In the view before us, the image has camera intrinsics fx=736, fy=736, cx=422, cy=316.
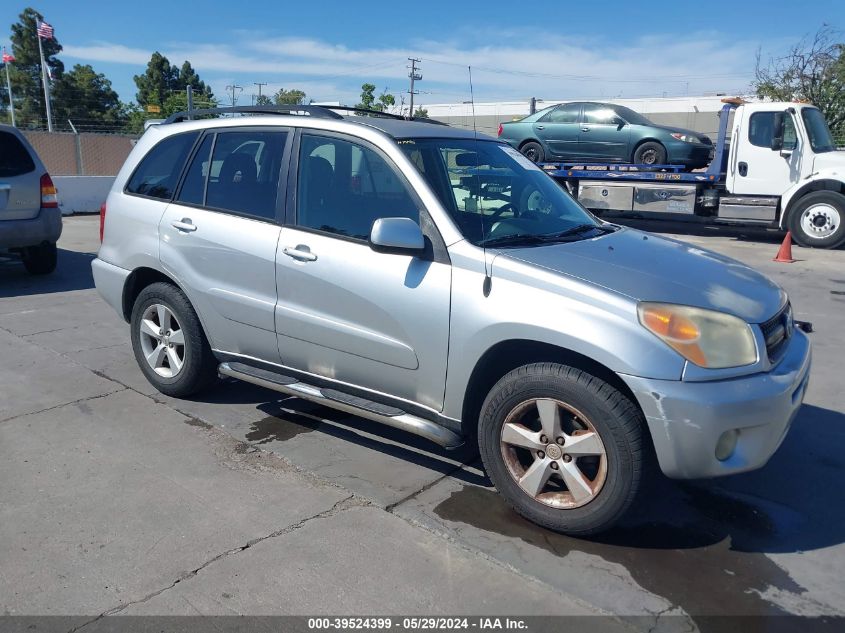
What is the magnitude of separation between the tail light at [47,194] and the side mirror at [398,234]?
689 centimetres

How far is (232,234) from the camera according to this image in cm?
443

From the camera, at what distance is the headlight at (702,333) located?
307cm

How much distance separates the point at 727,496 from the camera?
3.84 metres

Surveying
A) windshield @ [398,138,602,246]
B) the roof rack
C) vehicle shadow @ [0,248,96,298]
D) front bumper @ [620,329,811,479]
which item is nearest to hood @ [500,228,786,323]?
windshield @ [398,138,602,246]

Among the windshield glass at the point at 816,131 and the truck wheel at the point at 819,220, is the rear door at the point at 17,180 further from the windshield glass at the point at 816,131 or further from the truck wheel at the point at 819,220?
the windshield glass at the point at 816,131

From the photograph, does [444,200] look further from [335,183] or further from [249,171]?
[249,171]

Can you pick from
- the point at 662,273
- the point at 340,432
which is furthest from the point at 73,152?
the point at 662,273

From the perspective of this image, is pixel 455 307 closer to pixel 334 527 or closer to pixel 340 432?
pixel 334 527

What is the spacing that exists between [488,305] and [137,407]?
2.74 metres

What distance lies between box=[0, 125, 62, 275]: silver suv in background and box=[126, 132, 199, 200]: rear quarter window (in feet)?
14.0

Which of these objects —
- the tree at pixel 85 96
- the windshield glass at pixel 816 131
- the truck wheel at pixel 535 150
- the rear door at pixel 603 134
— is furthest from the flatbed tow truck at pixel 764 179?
the tree at pixel 85 96

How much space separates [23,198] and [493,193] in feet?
22.4

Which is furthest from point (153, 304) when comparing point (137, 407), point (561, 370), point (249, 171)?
point (561, 370)

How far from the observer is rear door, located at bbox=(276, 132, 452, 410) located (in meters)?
3.64
